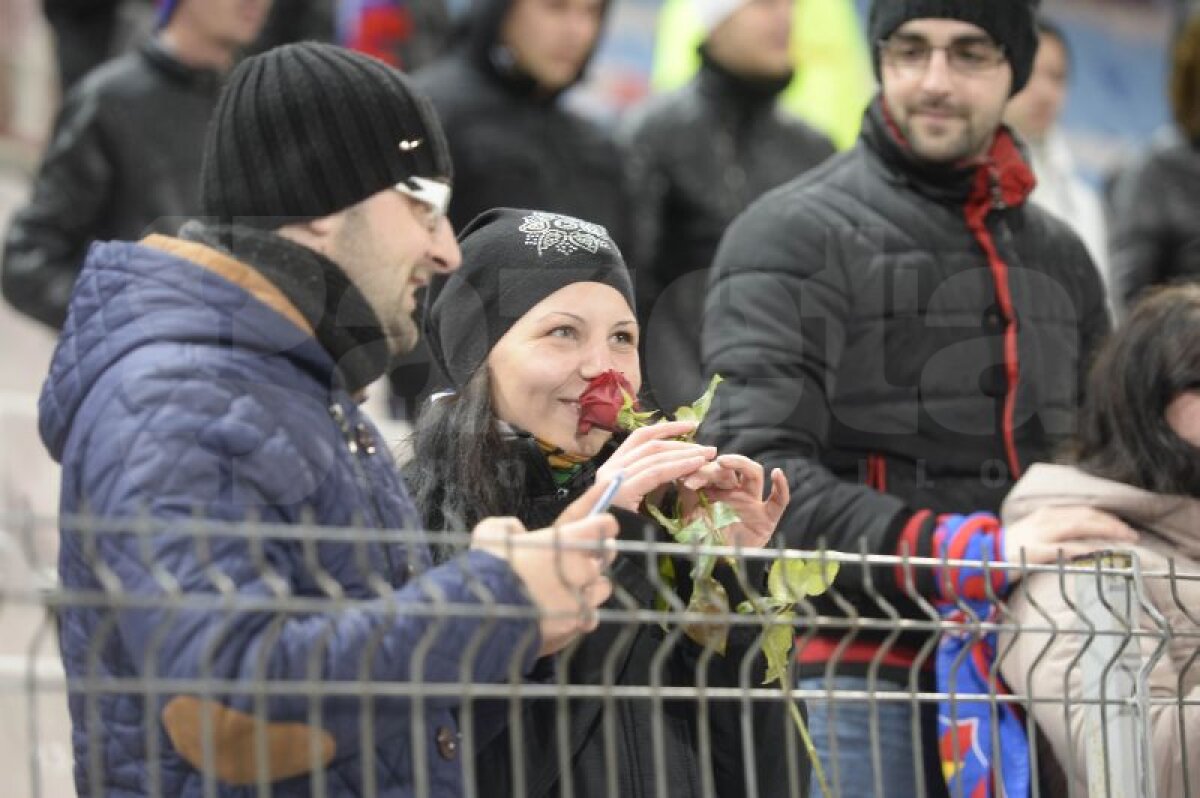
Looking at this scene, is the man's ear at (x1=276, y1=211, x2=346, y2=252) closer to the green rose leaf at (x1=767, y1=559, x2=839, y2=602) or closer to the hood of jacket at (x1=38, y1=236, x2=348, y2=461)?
the hood of jacket at (x1=38, y1=236, x2=348, y2=461)

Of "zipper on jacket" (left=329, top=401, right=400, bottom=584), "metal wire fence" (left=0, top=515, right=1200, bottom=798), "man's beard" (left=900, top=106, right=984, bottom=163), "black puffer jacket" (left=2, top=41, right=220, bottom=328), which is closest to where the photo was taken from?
"metal wire fence" (left=0, top=515, right=1200, bottom=798)

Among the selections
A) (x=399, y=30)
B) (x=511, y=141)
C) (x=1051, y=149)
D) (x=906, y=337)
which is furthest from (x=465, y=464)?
(x=399, y=30)

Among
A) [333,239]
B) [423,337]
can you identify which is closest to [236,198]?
[333,239]

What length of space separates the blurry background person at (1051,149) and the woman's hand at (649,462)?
298 centimetres

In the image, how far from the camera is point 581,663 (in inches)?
134

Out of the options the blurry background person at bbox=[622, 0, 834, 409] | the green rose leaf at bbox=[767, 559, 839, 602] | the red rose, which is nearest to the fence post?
the green rose leaf at bbox=[767, 559, 839, 602]

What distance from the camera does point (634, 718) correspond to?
344 centimetres

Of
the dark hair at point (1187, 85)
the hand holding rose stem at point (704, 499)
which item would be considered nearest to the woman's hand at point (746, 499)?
the hand holding rose stem at point (704, 499)

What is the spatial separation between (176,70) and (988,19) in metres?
2.27

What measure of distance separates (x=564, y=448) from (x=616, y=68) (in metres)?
6.30

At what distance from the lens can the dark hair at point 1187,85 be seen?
7020 millimetres

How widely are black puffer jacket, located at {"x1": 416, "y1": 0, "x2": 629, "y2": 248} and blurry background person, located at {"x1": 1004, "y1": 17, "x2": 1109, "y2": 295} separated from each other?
3.88 ft

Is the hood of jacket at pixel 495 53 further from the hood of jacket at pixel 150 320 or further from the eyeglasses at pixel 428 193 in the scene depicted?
the hood of jacket at pixel 150 320

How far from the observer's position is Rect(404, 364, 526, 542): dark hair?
3568mm
